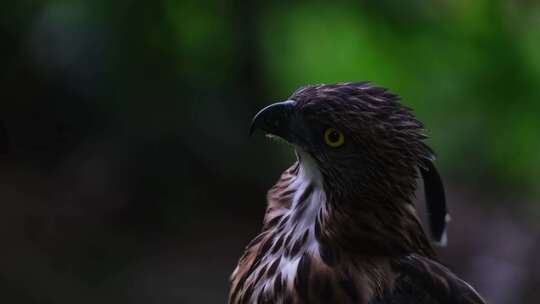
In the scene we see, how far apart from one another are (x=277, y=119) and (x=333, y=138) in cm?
18

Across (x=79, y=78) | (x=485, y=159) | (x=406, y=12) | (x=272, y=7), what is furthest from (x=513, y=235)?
(x=79, y=78)

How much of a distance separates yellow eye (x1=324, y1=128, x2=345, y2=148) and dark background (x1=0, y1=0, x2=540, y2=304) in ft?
9.86

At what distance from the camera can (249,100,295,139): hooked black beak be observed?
310cm

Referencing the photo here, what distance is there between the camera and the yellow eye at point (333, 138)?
3.09 meters

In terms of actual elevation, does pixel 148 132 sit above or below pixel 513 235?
above

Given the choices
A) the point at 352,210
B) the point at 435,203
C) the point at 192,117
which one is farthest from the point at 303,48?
the point at 352,210

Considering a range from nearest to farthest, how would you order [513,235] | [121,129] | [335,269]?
[335,269] < [121,129] < [513,235]

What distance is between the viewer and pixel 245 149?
6562mm

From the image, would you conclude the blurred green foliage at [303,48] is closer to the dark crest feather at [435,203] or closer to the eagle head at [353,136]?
the dark crest feather at [435,203]

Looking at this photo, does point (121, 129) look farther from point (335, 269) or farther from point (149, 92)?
point (335, 269)

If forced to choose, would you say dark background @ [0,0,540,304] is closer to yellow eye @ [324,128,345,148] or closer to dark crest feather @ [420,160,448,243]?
dark crest feather @ [420,160,448,243]

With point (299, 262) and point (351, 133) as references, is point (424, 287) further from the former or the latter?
point (351, 133)

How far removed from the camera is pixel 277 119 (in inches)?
122

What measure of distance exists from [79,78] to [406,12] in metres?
1.97
